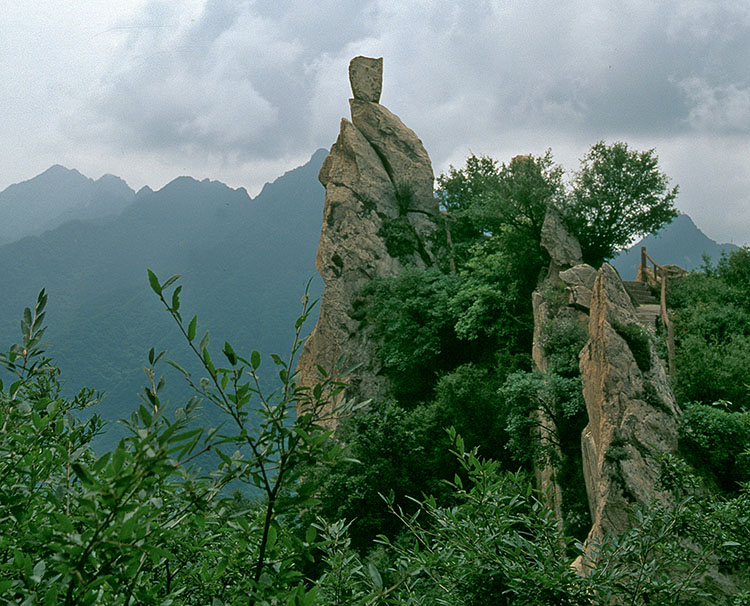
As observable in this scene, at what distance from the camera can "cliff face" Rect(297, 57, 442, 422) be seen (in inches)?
906

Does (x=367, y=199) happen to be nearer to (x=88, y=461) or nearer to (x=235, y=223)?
(x=88, y=461)

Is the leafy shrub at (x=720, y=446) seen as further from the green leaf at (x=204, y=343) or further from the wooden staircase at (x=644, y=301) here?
the green leaf at (x=204, y=343)

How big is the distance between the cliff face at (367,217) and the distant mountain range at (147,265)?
50314mm

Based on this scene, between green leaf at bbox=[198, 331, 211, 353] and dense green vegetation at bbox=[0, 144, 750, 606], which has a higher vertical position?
green leaf at bbox=[198, 331, 211, 353]

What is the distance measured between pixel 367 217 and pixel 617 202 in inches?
483

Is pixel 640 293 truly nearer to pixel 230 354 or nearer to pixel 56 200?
pixel 230 354

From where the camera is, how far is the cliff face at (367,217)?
75.5 feet

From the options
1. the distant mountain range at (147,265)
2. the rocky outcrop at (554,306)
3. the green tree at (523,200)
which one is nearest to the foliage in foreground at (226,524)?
the rocky outcrop at (554,306)

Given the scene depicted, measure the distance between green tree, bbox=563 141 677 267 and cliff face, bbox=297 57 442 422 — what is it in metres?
9.56

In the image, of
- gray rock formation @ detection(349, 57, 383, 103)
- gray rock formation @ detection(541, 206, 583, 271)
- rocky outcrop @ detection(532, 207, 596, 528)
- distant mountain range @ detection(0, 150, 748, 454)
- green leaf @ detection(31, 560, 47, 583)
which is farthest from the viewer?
distant mountain range @ detection(0, 150, 748, 454)

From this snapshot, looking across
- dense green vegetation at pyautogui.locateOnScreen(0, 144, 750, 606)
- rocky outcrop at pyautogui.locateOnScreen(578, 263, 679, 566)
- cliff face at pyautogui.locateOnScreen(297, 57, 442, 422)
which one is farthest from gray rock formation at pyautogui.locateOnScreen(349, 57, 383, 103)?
rocky outcrop at pyautogui.locateOnScreen(578, 263, 679, 566)

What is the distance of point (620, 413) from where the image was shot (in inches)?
349

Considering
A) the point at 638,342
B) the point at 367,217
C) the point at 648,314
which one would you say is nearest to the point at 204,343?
the point at 638,342

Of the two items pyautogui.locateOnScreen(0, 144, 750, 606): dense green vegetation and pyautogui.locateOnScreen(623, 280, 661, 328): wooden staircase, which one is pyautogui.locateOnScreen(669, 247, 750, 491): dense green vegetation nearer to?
pyautogui.locateOnScreen(0, 144, 750, 606): dense green vegetation
